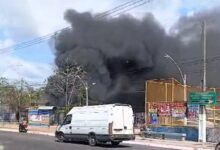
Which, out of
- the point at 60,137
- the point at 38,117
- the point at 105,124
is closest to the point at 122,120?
the point at 105,124

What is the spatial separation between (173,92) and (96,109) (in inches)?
637

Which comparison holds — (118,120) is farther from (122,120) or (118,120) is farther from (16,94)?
(16,94)

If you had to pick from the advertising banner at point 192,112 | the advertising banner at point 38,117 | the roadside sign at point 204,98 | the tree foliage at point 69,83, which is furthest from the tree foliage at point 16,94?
the roadside sign at point 204,98

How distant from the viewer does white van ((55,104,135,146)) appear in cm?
2842

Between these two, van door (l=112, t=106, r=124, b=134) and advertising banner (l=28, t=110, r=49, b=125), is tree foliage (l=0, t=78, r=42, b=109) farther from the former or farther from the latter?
van door (l=112, t=106, r=124, b=134)

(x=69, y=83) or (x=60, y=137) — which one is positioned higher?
(x=69, y=83)

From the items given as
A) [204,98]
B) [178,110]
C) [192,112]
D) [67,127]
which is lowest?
[67,127]

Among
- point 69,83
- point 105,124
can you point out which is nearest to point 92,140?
point 105,124

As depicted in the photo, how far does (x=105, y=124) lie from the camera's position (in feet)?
93.9

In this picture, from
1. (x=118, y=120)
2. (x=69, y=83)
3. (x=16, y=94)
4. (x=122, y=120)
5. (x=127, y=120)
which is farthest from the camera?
(x=16, y=94)

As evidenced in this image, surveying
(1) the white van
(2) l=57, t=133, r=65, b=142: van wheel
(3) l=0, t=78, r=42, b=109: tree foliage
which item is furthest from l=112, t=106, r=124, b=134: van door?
(3) l=0, t=78, r=42, b=109: tree foliage

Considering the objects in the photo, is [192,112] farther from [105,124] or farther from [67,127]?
[105,124]

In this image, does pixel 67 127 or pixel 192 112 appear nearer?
pixel 67 127

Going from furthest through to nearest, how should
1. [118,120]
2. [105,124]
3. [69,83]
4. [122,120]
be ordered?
[69,83], [122,120], [118,120], [105,124]
